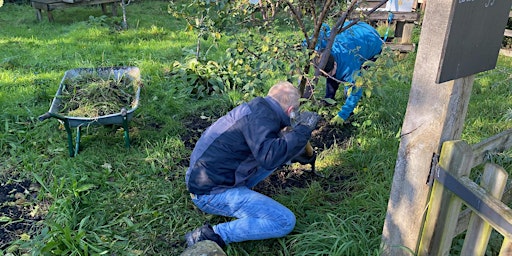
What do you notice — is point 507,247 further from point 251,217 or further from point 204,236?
point 204,236

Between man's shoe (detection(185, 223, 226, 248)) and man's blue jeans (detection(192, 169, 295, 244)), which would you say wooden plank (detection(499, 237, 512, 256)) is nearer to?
man's blue jeans (detection(192, 169, 295, 244))

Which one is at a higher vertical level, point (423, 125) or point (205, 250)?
point (423, 125)

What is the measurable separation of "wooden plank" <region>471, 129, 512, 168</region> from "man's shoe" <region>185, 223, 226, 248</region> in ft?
5.40

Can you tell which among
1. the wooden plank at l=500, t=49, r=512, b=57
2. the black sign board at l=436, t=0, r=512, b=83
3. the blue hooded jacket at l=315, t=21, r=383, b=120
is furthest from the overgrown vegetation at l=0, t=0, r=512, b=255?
the wooden plank at l=500, t=49, r=512, b=57

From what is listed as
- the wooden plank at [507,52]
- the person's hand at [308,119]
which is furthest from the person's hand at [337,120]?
the wooden plank at [507,52]

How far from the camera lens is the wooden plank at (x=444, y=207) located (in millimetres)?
1967

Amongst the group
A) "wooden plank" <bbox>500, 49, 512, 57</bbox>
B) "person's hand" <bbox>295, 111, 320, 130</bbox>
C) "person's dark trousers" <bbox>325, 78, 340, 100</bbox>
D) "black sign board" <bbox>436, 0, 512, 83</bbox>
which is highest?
"black sign board" <bbox>436, 0, 512, 83</bbox>

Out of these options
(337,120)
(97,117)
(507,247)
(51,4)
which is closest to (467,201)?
(507,247)

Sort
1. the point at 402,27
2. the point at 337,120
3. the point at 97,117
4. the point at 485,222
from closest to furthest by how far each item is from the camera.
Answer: the point at 485,222, the point at 97,117, the point at 337,120, the point at 402,27

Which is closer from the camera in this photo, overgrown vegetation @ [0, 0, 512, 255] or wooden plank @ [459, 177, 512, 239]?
wooden plank @ [459, 177, 512, 239]

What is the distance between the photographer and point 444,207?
7.02ft

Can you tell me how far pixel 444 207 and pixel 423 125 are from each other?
1.44ft

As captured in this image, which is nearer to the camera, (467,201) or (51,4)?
(467,201)

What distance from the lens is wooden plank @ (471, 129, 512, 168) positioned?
2.09 m
